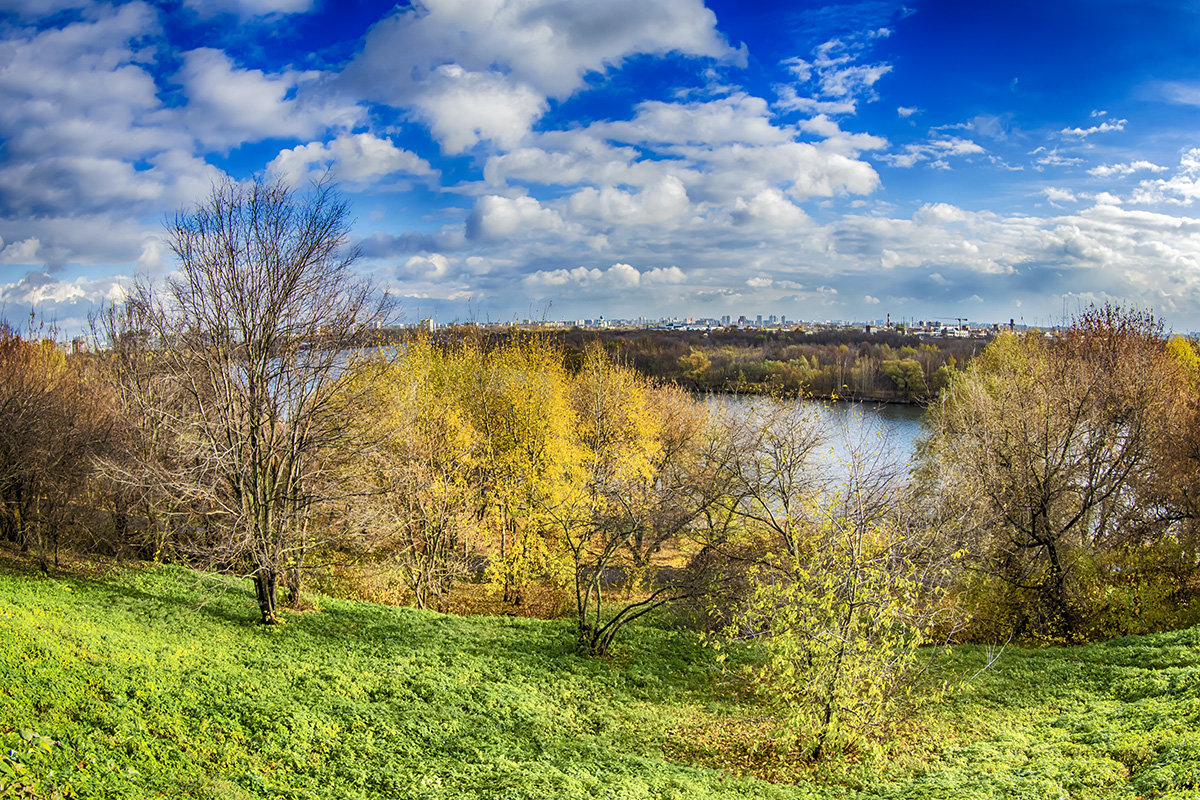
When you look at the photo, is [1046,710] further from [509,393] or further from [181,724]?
[509,393]

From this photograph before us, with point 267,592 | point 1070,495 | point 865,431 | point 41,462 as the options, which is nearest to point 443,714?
point 267,592

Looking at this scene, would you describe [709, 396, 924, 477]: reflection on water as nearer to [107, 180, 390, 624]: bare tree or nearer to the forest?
the forest

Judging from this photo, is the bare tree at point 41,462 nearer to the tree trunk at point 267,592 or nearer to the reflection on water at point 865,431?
the tree trunk at point 267,592

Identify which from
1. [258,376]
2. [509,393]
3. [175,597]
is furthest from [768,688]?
[509,393]

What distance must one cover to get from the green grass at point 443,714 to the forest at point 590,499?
2.47 ft

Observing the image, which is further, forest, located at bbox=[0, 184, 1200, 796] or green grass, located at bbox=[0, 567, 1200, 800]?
forest, located at bbox=[0, 184, 1200, 796]

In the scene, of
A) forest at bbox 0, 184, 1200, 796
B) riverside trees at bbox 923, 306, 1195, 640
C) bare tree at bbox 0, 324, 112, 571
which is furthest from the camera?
riverside trees at bbox 923, 306, 1195, 640

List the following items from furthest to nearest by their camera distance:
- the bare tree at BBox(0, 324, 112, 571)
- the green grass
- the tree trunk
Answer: the bare tree at BBox(0, 324, 112, 571), the tree trunk, the green grass

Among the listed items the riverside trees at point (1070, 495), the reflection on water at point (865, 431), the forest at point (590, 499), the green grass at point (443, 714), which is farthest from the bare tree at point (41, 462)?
the riverside trees at point (1070, 495)

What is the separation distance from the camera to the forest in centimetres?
1312

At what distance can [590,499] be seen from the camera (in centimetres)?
1730

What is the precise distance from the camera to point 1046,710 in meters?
13.0

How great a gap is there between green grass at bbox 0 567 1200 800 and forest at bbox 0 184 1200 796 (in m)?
0.75

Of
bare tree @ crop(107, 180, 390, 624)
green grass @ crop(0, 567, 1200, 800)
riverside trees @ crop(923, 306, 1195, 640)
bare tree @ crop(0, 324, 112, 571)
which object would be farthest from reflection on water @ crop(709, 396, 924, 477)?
bare tree @ crop(0, 324, 112, 571)
